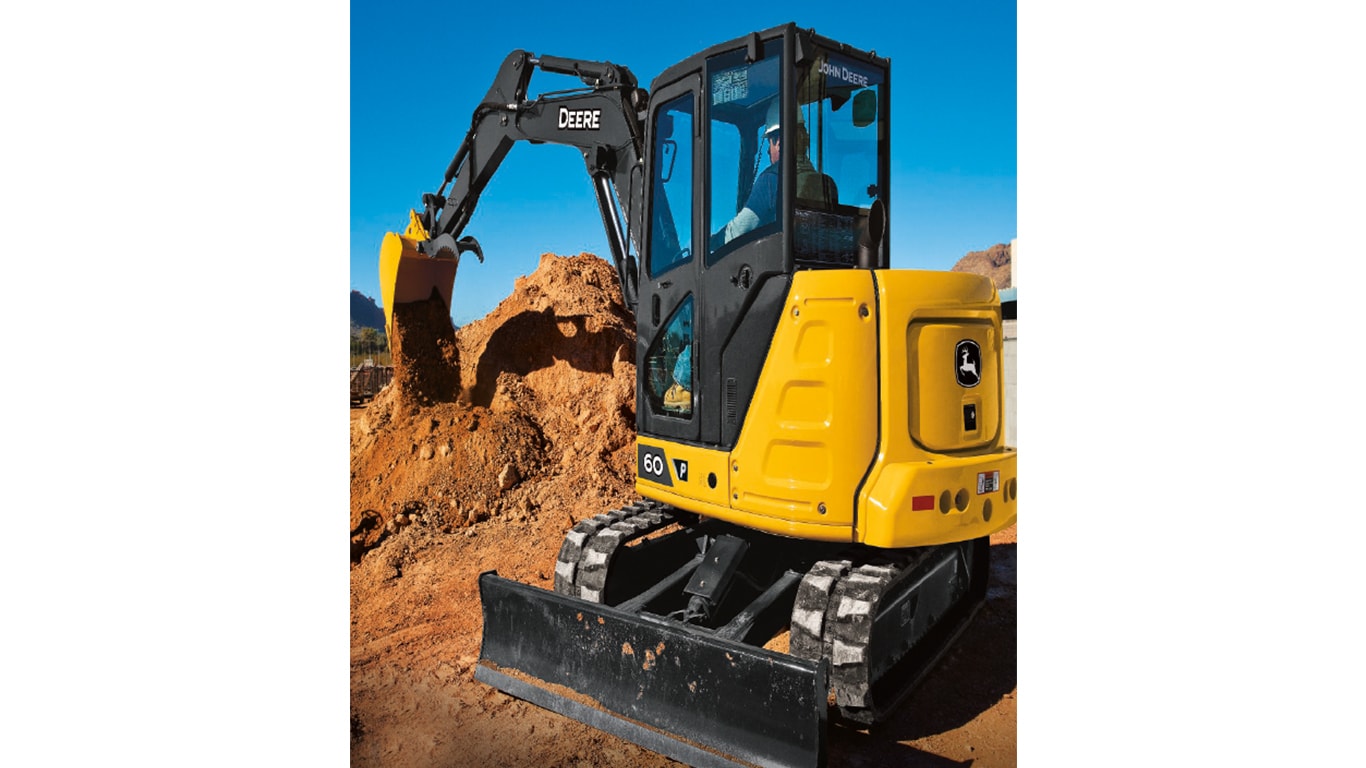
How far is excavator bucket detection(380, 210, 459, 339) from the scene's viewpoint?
675 centimetres

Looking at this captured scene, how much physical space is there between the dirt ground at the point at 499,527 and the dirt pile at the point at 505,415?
15mm

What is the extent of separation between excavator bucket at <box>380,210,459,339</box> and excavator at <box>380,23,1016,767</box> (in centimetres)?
387

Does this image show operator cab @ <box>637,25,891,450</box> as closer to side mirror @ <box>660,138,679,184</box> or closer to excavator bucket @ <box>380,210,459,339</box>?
side mirror @ <box>660,138,679,184</box>

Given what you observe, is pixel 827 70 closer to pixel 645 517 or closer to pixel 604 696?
pixel 645 517

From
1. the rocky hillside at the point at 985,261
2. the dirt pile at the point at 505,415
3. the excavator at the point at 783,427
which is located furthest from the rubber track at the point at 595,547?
the dirt pile at the point at 505,415

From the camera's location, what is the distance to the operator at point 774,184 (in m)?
2.92

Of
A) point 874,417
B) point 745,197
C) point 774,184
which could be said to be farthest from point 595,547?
point 774,184

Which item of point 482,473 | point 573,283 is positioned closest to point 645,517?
point 482,473

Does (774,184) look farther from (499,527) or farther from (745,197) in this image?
(499,527)

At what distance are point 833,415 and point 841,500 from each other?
0.30m

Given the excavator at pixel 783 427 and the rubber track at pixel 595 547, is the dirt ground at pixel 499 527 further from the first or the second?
the rubber track at pixel 595 547

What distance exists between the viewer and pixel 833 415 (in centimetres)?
284

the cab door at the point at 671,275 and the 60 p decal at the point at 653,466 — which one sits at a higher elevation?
the cab door at the point at 671,275

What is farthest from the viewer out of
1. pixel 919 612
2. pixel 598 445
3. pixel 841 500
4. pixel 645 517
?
pixel 598 445
